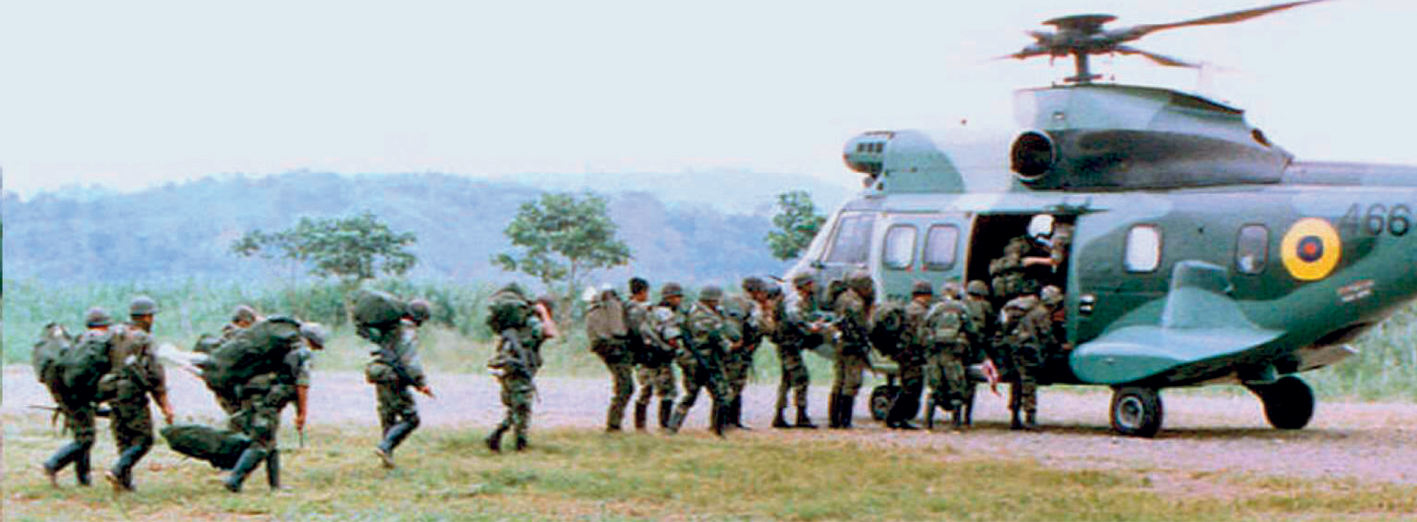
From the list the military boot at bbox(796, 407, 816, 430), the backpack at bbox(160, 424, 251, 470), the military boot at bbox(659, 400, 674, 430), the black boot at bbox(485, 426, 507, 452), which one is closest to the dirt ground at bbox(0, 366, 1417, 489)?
the military boot at bbox(796, 407, 816, 430)

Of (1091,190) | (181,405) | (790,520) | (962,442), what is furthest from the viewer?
(181,405)

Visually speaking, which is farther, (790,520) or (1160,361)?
(1160,361)

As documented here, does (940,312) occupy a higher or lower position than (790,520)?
higher

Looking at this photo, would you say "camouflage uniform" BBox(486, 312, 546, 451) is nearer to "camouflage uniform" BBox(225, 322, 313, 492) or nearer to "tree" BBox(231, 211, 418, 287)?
"camouflage uniform" BBox(225, 322, 313, 492)

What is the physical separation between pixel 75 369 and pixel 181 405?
7.71 meters

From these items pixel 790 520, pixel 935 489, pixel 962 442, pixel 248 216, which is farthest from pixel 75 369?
pixel 248 216

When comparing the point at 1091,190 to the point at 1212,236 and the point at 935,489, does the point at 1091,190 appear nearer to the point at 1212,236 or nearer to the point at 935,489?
the point at 1212,236

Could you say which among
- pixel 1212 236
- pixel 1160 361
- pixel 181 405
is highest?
pixel 1212 236

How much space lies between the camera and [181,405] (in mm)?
18125

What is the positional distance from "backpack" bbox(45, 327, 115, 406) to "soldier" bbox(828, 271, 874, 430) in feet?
21.8

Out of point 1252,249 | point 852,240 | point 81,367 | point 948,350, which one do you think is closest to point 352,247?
point 852,240

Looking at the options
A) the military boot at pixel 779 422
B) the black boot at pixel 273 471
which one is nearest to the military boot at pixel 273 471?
the black boot at pixel 273 471

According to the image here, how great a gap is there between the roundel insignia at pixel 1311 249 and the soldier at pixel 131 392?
914 centimetres

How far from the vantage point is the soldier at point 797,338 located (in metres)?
15.1
